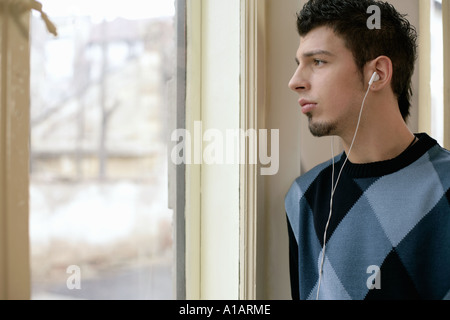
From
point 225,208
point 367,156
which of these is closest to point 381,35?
point 367,156

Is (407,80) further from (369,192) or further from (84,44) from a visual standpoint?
(84,44)

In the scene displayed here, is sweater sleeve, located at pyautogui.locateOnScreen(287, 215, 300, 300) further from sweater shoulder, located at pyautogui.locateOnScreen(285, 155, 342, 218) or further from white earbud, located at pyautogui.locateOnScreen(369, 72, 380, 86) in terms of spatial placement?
white earbud, located at pyautogui.locateOnScreen(369, 72, 380, 86)

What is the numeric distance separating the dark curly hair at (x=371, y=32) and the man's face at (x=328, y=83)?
19 mm

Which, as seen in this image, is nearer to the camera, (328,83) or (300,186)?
(328,83)

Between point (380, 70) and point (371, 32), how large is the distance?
0.08 meters

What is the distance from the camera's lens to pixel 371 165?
0.91 meters

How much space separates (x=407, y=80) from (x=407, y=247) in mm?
358

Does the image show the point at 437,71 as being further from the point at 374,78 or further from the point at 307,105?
the point at 307,105

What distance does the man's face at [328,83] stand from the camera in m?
0.90

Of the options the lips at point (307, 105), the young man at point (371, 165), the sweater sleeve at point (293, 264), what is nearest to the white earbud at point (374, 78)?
the young man at point (371, 165)

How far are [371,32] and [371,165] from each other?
27 centimetres

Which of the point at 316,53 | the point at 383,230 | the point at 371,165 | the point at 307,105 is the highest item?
the point at 316,53

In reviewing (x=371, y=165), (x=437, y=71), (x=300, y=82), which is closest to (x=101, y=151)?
(x=300, y=82)

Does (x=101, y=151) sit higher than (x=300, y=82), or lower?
lower
